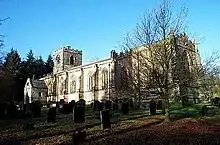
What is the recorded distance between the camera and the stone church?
61781 millimetres

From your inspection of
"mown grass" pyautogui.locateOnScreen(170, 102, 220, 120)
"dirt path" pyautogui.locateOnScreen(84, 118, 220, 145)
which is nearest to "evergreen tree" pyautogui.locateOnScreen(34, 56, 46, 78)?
"mown grass" pyautogui.locateOnScreen(170, 102, 220, 120)

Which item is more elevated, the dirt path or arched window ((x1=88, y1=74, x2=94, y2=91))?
arched window ((x1=88, y1=74, x2=94, y2=91))

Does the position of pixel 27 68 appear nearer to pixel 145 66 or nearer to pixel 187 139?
pixel 145 66

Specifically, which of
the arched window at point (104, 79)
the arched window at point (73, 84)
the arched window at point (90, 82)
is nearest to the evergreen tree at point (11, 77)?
the arched window at point (73, 84)

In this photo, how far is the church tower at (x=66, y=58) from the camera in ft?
262

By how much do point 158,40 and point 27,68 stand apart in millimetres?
76630

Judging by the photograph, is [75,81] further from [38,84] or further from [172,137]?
[172,137]

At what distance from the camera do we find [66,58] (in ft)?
265

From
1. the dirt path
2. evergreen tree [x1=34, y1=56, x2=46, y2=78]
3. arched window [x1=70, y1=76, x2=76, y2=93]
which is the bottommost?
the dirt path

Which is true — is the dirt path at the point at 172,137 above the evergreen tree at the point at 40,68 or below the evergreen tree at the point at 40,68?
below

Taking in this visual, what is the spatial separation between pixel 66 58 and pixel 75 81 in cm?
1134

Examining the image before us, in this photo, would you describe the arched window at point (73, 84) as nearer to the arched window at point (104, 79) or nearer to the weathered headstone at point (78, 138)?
the arched window at point (104, 79)

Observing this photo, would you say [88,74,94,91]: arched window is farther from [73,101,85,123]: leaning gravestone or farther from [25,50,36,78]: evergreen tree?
[73,101,85,123]: leaning gravestone

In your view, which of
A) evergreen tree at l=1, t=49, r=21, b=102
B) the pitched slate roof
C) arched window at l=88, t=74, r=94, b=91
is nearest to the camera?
evergreen tree at l=1, t=49, r=21, b=102
